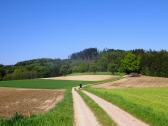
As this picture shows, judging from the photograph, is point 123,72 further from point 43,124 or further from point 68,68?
point 43,124

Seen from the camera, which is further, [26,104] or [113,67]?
[113,67]

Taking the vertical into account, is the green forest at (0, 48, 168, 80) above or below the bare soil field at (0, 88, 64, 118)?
above

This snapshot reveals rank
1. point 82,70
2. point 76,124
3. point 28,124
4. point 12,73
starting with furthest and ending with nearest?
point 82,70, point 12,73, point 76,124, point 28,124

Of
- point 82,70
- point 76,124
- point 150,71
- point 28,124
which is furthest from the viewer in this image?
point 82,70

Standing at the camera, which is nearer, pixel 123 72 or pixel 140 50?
pixel 123 72

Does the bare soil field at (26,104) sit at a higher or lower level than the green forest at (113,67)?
lower

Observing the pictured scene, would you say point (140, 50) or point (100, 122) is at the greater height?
point (140, 50)

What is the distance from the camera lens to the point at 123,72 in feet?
469

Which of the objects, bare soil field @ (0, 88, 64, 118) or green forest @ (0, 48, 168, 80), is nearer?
bare soil field @ (0, 88, 64, 118)

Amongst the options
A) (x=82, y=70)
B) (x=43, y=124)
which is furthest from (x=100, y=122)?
(x=82, y=70)

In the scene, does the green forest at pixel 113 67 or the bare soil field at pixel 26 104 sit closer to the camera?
the bare soil field at pixel 26 104

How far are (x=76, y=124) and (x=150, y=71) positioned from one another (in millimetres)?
116281

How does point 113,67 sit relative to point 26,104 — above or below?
above

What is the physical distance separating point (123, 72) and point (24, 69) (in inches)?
2041
